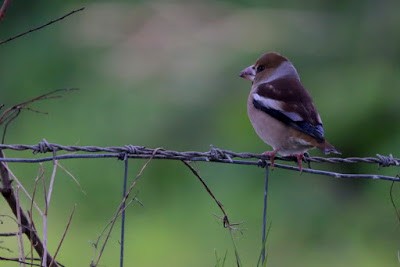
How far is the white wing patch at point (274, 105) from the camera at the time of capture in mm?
5318

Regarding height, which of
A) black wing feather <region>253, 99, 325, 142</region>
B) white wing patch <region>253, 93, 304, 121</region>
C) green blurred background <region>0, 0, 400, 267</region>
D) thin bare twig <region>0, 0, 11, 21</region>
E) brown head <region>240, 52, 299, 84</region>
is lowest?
green blurred background <region>0, 0, 400, 267</region>

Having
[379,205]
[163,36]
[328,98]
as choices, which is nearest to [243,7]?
[163,36]

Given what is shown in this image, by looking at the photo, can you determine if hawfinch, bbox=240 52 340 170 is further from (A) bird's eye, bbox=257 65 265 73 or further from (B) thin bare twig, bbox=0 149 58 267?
(B) thin bare twig, bbox=0 149 58 267

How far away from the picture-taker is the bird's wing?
207 inches

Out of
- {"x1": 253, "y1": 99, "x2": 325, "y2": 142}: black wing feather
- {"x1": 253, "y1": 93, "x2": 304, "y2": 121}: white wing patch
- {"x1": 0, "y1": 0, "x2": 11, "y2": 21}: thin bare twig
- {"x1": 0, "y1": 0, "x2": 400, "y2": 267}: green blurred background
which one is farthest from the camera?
{"x1": 0, "y1": 0, "x2": 400, "y2": 267}: green blurred background

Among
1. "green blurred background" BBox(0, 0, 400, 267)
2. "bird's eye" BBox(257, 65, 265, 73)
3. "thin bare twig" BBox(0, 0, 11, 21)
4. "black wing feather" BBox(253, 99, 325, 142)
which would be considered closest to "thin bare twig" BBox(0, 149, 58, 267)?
"thin bare twig" BBox(0, 0, 11, 21)

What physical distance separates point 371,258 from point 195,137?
2.81 meters

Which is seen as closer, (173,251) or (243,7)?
(173,251)

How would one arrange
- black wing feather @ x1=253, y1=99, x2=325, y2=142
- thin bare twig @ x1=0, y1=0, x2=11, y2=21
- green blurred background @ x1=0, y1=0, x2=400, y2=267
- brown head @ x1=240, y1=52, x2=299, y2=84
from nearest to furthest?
thin bare twig @ x1=0, y1=0, x2=11, y2=21, black wing feather @ x1=253, y1=99, x2=325, y2=142, brown head @ x1=240, y1=52, x2=299, y2=84, green blurred background @ x1=0, y1=0, x2=400, y2=267

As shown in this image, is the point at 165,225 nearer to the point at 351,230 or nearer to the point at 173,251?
the point at 173,251

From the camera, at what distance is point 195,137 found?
33.4ft

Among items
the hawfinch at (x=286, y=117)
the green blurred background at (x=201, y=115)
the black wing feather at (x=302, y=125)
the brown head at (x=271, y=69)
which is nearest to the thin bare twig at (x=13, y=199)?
the hawfinch at (x=286, y=117)

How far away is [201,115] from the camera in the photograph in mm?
10805

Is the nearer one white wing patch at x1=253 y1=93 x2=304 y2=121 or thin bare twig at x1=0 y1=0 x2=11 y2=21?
thin bare twig at x1=0 y1=0 x2=11 y2=21
